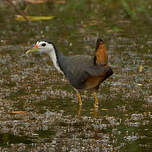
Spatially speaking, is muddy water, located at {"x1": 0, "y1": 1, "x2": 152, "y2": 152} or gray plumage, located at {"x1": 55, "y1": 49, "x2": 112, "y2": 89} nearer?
muddy water, located at {"x1": 0, "y1": 1, "x2": 152, "y2": 152}

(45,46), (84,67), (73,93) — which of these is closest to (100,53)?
(84,67)

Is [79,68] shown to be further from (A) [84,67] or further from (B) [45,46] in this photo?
(B) [45,46]

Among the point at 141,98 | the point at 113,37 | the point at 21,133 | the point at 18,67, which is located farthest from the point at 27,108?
the point at 113,37

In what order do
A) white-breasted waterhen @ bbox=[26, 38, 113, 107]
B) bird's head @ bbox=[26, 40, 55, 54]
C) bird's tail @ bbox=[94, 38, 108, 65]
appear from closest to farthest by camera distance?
1. bird's tail @ bbox=[94, 38, 108, 65]
2. white-breasted waterhen @ bbox=[26, 38, 113, 107]
3. bird's head @ bbox=[26, 40, 55, 54]

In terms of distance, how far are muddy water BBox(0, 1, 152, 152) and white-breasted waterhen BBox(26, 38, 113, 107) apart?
0.38 meters

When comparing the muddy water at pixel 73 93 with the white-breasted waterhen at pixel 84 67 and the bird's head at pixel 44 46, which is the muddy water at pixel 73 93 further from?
the bird's head at pixel 44 46

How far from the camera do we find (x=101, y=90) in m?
7.95

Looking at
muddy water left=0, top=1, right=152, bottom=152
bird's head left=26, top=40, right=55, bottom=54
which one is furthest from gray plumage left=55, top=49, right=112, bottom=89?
muddy water left=0, top=1, right=152, bottom=152

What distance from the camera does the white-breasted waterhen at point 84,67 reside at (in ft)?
22.3

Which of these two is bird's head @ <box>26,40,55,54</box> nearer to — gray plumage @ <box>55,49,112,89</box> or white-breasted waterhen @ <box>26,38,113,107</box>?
white-breasted waterhen @ <box>26,38,113,107</box>

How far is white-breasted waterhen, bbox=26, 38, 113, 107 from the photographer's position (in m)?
6.79

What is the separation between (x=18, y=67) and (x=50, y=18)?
451 cm

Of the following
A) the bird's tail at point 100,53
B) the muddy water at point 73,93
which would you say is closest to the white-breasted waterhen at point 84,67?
the bird's tail at point 100,53

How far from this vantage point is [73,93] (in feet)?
25.7
